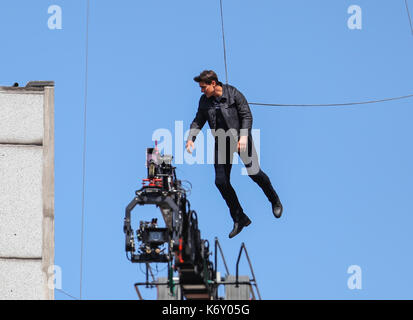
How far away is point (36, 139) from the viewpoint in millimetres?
37562

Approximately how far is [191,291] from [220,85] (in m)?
3.68

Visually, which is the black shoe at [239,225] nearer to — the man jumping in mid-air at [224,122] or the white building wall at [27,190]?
the man jumping in mid-air at [224,122]

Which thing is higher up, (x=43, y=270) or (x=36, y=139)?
(x=36, y=139)

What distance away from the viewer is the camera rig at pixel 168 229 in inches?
1032

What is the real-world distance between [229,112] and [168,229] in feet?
7.59

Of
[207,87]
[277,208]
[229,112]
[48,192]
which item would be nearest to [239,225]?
[277,208]

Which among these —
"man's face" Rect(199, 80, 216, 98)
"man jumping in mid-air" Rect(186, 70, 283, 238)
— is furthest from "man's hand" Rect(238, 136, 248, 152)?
"man's face" Rect(199, 80, 216, 98)

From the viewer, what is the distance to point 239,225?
28109 mm

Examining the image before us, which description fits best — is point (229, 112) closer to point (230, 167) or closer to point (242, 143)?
point (242, 143)

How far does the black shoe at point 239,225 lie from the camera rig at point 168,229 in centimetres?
82
